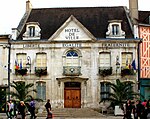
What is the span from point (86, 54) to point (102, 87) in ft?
10.7

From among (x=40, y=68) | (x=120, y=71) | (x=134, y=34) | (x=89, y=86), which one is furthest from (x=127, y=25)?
(x=40, y=68)

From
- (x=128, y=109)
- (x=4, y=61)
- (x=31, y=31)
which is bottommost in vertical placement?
(x=128, y=109)

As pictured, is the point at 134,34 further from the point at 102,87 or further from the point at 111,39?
the point at 102,87

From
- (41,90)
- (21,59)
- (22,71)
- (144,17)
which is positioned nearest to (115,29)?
(144,17)

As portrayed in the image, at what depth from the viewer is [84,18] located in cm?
3403

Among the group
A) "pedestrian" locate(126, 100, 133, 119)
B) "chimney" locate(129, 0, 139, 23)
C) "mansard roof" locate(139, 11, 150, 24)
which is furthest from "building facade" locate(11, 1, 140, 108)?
"pedestrian" locate(126, 100, 133, 119)

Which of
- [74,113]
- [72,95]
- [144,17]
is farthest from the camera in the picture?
[144,17]

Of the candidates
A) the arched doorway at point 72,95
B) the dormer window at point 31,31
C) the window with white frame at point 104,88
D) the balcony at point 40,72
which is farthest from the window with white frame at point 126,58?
the dormer window at point 31,31

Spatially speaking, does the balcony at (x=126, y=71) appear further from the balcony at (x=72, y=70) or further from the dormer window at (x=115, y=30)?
the balcony at (x=72, y=70)

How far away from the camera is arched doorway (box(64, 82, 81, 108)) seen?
31.2 metres

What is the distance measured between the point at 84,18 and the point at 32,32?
5.31 meters

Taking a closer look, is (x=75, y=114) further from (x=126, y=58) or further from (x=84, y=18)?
(x=84, y=18)

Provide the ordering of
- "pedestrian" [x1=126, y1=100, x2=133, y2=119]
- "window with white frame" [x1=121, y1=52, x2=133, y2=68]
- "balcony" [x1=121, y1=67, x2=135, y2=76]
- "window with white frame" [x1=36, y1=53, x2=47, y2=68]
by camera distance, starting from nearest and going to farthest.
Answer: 1. "pedestrian" [x1=126, y1=100, x2=133, y2=119]
2. "balcony" [x1=121, y1=67, x2=135, y2=76]
3. "window with white frame" [x1=121, y1=52, x2=133, y2=68]
4. "window with white frame" [x1=36, y1=53, x2=47, y2=68]

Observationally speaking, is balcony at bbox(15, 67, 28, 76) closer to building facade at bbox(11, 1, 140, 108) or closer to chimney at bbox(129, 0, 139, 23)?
building facade at bbox(11, 1, 140, 108)
